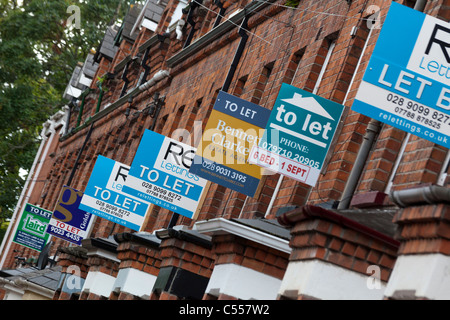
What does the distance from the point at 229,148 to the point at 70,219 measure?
37.5 feet

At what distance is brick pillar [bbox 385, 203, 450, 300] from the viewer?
6.15 m

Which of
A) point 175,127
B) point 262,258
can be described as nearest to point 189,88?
point 175,127

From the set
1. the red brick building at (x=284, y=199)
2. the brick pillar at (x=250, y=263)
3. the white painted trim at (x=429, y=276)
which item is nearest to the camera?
the white painted trim at (x=429, y=276)

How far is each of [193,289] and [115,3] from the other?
141ft

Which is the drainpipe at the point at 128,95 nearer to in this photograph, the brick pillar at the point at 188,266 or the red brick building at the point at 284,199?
the red brick building at the point at 284,199

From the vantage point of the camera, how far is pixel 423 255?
631cm

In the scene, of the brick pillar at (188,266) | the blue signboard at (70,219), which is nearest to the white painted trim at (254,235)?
the brick pillar at (188,266)

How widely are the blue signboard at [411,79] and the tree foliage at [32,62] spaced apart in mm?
28416

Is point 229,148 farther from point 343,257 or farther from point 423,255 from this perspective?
point 423,255

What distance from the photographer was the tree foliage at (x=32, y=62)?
42438 millimetres

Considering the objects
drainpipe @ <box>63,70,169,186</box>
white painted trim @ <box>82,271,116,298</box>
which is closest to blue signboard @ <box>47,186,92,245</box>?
drainpipe @ <box>63,70,169,186</box>

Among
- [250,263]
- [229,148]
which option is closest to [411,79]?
[250,263]

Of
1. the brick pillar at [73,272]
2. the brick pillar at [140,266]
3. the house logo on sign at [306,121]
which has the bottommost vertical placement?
the brick pillar at [73,272]

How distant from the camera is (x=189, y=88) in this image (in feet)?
75.0
